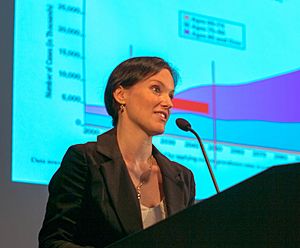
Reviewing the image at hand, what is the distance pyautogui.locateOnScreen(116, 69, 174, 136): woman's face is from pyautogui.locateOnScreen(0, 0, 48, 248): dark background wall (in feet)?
2.24

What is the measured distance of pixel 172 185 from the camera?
2.32 metres

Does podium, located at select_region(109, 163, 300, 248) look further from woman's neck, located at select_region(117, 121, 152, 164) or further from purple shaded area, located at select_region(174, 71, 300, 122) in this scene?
purple shaded area, located at select_region(174, 71, 300, 122)

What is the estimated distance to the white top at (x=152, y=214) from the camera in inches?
86.5

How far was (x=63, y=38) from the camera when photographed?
3084 mm

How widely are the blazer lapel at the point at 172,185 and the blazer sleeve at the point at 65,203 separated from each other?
0.85 ft

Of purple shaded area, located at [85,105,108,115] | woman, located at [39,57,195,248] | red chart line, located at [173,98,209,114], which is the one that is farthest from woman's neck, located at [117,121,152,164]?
red chart line, located at [173,98,209,114]

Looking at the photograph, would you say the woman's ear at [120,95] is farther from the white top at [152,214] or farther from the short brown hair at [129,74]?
the white top at [152,214]

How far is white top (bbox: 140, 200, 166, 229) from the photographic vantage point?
7.21ft

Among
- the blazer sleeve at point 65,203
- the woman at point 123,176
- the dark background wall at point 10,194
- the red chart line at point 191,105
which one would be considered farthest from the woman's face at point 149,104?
the red chart line at point 191,105

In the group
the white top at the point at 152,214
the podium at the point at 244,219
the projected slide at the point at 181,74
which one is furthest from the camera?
the projected slide at the point at 181,74

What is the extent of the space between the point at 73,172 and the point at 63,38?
1042mm

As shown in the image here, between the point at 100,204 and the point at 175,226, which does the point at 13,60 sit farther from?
the point at 175,226

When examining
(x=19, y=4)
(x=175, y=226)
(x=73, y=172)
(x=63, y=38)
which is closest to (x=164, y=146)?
(x=63, y=38)

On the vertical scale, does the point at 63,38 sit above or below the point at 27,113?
above
